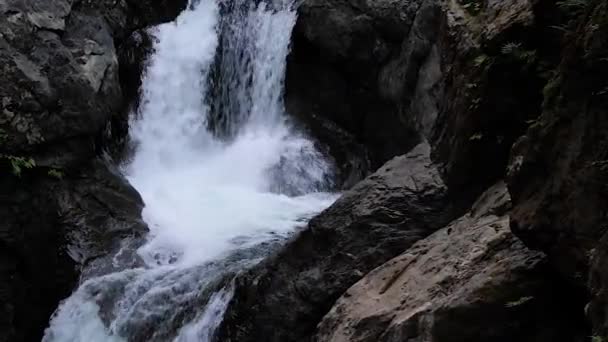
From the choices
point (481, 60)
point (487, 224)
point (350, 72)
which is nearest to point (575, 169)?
point (487, 224)

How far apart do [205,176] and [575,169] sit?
10.9m

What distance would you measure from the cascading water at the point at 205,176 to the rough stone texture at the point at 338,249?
72cm

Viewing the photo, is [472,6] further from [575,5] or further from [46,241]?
[46,241]

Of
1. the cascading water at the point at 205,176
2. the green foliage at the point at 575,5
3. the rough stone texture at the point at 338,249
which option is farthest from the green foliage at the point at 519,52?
the cascading water at the point at 205,176

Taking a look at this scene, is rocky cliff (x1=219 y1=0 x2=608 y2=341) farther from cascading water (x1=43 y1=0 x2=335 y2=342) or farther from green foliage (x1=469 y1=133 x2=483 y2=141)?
cascading water (x1=43 y1=0 x2=335 y2=342)

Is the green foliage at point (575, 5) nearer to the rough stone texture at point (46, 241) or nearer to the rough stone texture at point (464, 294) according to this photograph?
the rough stone texture at point (464, 294)

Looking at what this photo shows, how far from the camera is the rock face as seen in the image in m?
10.6

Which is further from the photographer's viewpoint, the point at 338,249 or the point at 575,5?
the point at 338,249

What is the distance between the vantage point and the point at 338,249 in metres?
7.00

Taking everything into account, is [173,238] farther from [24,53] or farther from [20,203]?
[24,53]

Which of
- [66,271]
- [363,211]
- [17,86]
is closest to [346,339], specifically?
[363,211]

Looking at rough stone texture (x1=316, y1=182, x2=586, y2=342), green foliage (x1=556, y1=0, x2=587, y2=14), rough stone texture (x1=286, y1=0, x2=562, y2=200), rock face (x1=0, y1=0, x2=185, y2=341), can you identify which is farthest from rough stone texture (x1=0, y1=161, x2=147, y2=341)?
green foliage (x1=556, y1=0, x2=587, y2=14)

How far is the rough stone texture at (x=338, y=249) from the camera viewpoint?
265 inches

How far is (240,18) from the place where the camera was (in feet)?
53.2
